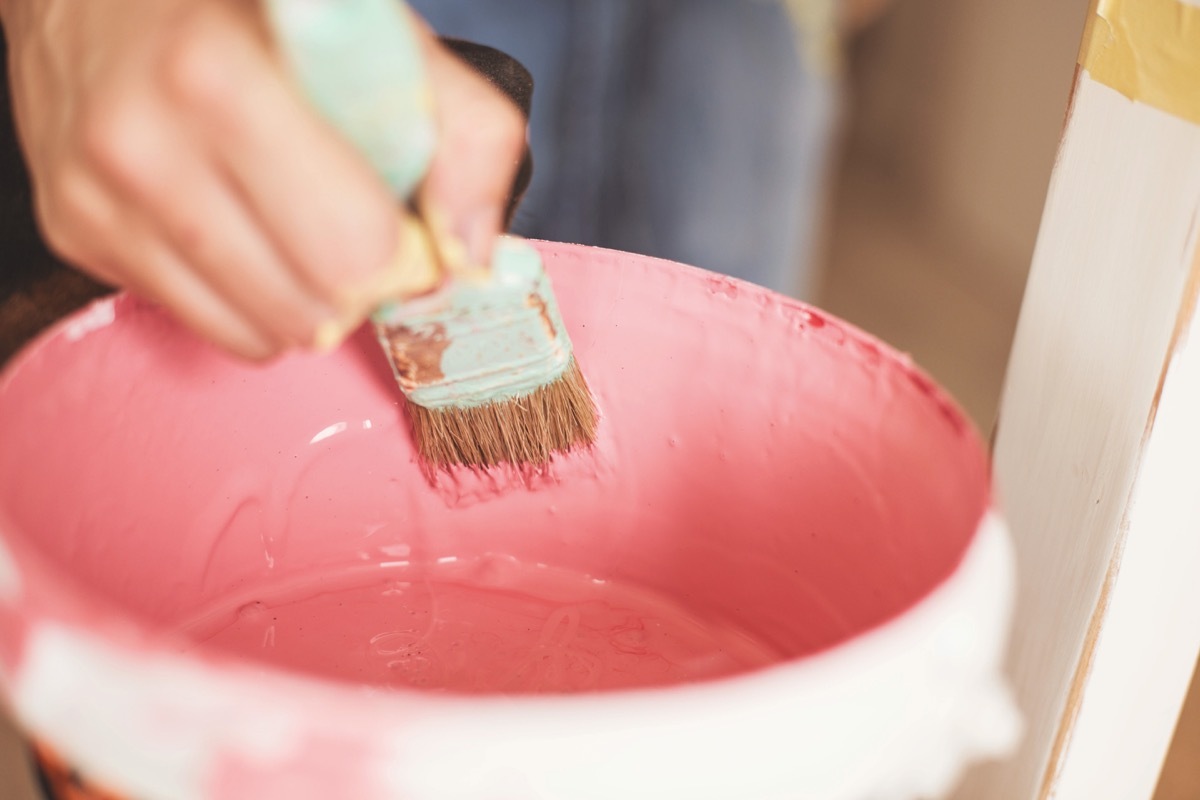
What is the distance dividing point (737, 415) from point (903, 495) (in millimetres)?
109

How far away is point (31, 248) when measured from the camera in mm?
536

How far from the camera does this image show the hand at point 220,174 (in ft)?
1.04

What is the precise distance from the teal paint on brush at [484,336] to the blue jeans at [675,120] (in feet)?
1.56

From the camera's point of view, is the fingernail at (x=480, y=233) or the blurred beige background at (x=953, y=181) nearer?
the fingernail at (x=480, y=233)

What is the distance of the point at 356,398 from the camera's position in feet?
1.91

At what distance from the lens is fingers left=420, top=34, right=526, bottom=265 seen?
37 centimetres

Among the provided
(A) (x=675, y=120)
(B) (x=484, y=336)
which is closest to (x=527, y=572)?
(B) (x=484, y=336)

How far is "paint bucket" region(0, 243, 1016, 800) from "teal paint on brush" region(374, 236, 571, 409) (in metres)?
0.06

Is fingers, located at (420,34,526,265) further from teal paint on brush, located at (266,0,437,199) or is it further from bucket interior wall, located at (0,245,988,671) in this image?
bucket interior wall, located at (0,245,988,671)

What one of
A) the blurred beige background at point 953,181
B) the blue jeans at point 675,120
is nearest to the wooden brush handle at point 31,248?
the blue jeans at point 675,120

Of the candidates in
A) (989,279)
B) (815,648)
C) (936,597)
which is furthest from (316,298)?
(989,279)

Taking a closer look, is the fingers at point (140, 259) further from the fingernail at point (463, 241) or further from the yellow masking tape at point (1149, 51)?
the yellow masking tape at point (1149, 51)

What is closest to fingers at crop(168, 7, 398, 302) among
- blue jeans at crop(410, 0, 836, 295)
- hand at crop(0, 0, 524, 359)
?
hand at crop(0, 0, 524, 359)

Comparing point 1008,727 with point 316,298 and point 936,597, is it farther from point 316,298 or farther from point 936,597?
point 316,298
